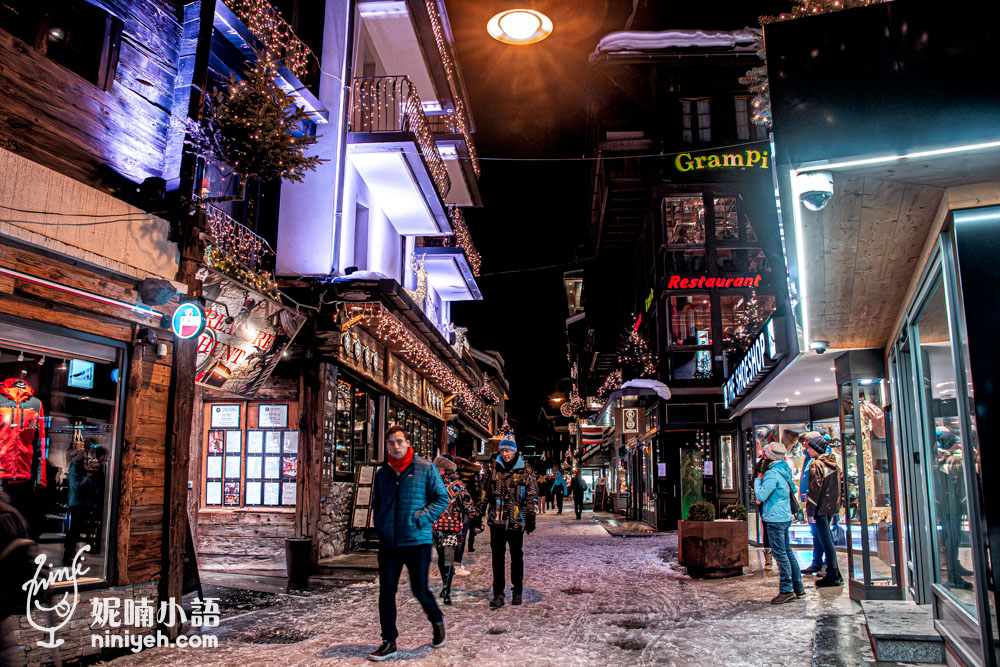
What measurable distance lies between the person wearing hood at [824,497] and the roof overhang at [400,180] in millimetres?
8982

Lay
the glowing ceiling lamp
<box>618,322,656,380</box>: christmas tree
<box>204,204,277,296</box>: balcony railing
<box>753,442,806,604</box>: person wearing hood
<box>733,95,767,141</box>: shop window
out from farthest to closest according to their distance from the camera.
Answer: <box>618,322,656,380</box>: christmas tree, <box>733,95,767,141</box>: shop window, <box>204,204,277,296</box>: balcony railing, the glowing ceiling lamp, <box>753,442,806,604</box>: person wearing hood

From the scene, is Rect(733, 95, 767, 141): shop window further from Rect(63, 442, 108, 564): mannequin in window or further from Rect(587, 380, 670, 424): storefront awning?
Rect(63, 442, 108, 564): mannequin in window

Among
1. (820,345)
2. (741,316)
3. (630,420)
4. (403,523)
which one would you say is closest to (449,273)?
→ (630,420)

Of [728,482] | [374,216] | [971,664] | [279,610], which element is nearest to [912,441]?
[971,664]

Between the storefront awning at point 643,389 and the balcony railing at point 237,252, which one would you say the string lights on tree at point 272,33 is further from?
the storefront awning at point 643,389

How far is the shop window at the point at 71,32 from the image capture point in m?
6.42

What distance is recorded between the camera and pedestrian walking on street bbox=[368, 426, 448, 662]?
645cm

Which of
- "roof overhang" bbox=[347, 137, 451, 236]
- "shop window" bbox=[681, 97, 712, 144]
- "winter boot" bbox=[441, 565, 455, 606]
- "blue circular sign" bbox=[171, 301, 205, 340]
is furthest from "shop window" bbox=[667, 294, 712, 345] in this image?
"blue circular sign" bbox=[171, 301, 205, 340]

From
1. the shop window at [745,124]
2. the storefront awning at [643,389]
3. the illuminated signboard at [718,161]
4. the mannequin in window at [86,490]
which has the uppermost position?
the shop window at [745,124]

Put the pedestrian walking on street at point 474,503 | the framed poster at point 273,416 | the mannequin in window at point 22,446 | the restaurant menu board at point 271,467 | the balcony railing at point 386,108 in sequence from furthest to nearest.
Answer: the balcony railing at point 386,108, the framed poster at point 273,416, the restaurant menu board at point 271,467, the pedestrian walking on street at point 474,503, the mannequin in window at point 22,446

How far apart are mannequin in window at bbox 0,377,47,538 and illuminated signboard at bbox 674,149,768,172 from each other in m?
21.2

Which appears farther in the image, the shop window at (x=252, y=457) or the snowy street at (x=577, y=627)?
the shop window at (x=252, y=457)

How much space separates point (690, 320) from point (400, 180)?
41.8 ft

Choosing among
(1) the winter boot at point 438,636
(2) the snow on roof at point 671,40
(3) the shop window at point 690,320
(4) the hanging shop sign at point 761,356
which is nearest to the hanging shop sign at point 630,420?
(3) the shop window at point 690,320
